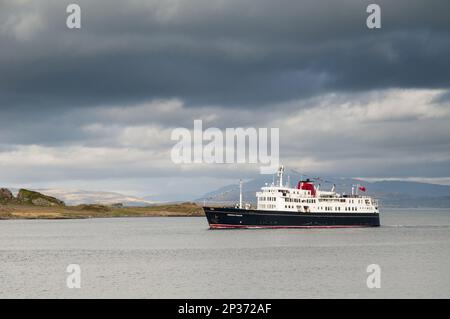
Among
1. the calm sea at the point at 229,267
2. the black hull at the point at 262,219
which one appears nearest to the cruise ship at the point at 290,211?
the black hull at the point at 262,219

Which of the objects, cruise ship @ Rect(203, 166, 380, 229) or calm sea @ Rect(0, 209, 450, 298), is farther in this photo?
cruise ship @ Rect(203, 166, 380, 229)

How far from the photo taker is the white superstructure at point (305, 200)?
5702 inches

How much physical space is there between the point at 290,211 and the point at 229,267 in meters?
63.5

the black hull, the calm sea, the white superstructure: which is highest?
the white superstructure

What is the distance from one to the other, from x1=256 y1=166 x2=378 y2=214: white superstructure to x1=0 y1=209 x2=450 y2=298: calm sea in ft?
39.8

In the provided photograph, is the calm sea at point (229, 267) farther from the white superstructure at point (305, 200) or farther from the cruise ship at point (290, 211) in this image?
the white superstructure at point (305, 200)

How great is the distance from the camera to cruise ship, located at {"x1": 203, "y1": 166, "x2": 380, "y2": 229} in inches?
5689

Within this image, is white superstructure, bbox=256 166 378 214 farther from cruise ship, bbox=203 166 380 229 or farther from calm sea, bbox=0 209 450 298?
calm sea, bbox=0 209 450 298

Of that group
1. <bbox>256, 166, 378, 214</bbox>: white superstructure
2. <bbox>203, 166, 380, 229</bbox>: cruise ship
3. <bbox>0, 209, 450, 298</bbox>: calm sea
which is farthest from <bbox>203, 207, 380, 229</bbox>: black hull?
<bbox>0, 209, 450, 298</bbox>: calm sea

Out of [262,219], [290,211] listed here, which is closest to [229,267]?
[262,219]

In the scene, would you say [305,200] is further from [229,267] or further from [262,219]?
[229,267]

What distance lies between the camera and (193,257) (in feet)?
314
